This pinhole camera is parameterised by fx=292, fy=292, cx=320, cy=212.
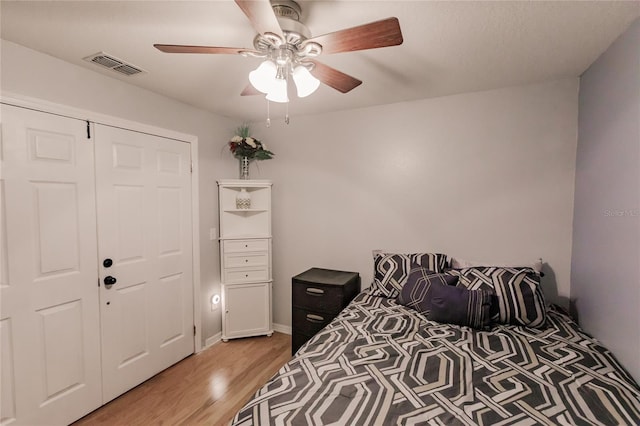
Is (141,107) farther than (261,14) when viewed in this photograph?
Yes

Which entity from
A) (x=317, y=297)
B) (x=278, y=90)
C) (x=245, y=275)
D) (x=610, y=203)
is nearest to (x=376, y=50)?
(x=278, y=90)

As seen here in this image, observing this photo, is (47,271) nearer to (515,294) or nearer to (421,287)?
(421,287)

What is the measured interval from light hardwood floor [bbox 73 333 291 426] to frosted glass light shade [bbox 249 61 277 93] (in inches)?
82.6

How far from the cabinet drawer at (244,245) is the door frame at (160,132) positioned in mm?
294

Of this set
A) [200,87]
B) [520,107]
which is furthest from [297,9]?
[520,107]

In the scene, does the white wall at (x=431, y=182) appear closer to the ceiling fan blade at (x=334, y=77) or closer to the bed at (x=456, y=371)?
the bed at (x=456, y=371)

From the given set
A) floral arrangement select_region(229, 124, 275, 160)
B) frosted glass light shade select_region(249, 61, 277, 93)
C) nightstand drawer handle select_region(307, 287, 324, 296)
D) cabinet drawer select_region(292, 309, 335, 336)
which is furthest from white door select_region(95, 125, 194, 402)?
frosted glass light shade select_region(249, 61, 277, 93)

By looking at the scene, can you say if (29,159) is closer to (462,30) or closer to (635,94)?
(462,30)

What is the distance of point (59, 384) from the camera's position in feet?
6.19

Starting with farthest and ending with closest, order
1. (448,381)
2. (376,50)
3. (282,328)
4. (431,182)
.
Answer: (282,328)
(431,182)
(376,50)
(448,381)

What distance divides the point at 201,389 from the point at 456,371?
191cm

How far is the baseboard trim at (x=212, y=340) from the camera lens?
2.95 metres

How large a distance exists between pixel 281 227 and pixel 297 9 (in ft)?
7.39

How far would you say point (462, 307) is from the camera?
6.20 feet
